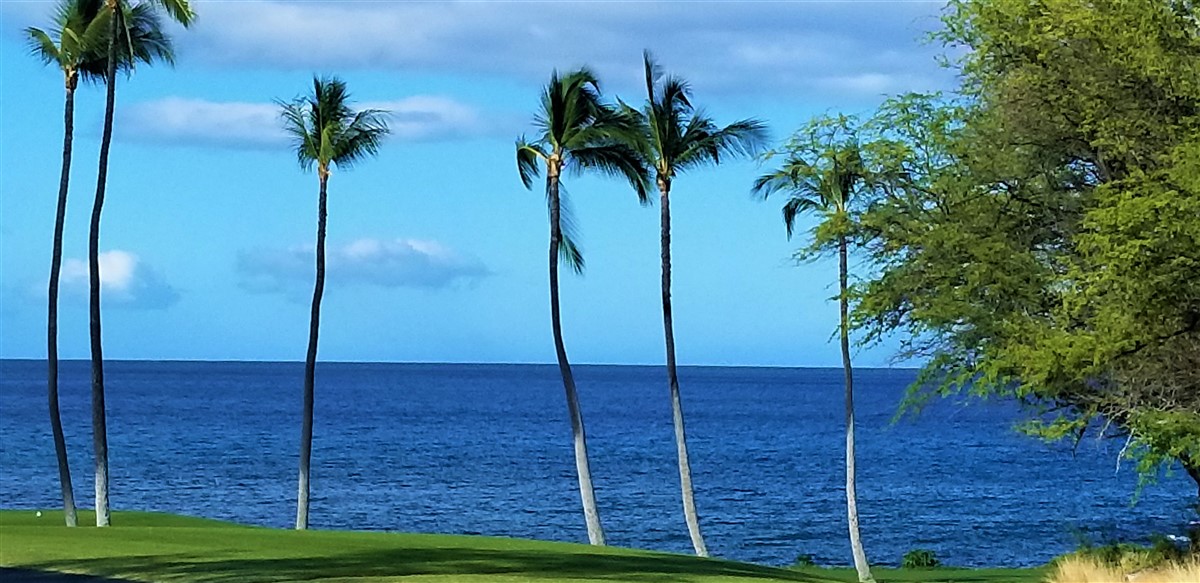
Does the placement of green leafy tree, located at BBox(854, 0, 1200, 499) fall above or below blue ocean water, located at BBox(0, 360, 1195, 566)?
above

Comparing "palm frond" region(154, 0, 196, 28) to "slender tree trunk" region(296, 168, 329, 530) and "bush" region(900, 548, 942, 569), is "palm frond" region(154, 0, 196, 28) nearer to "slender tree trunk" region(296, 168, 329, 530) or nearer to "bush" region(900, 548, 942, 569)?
"slender tree trunk" region(296, 168, 329, 530)

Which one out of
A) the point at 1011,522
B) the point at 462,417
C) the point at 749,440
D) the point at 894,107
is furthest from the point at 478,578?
the point at 462,417

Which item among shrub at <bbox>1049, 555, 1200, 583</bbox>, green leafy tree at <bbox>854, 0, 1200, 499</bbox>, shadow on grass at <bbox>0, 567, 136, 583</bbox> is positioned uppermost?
green leafy tree at <bbox>854, 0, 1200, 499</bbox>

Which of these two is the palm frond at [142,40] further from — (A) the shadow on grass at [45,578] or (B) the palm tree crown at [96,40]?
(A) the shadow on grass at [45,578]

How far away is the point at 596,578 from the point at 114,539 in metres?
8.77

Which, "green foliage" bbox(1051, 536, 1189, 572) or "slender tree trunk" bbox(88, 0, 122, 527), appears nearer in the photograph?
"green foliage" bbox(1051, 536, 1189, 572)

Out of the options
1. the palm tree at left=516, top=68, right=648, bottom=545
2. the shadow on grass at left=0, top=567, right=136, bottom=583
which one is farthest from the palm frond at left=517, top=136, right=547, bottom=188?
the shadow on grass at left=0, top=567, right=136, bottom=583

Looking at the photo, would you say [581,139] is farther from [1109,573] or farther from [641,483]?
[641,483]

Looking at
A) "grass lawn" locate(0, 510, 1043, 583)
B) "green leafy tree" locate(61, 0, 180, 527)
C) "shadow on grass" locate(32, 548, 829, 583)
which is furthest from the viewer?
"green leafy tree" locate(61, 0, 180, 527)

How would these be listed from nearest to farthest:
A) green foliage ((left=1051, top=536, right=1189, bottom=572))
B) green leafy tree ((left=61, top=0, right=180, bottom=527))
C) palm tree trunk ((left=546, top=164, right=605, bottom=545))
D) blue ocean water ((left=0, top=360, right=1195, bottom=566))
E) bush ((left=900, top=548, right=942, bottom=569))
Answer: green foliage ((left=1051, top=536, right=1189, bottom=572)) < green leafy tree ((left=61, top=0, right=180, bottom=527)) < palm tree trunk ((left=546, top=164, right=605, bottom=545)) < bush ((left=900, top=548, right=942, bottom=569)) < blue ocean water ((left=0, top=360, right=1195, bottom=566))

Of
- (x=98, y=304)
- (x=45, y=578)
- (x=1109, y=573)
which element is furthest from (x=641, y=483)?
(x=45, y=578)

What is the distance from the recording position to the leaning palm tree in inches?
1240

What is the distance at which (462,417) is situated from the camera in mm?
153750

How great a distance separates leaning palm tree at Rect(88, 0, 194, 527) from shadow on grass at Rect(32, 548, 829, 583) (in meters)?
10.9
